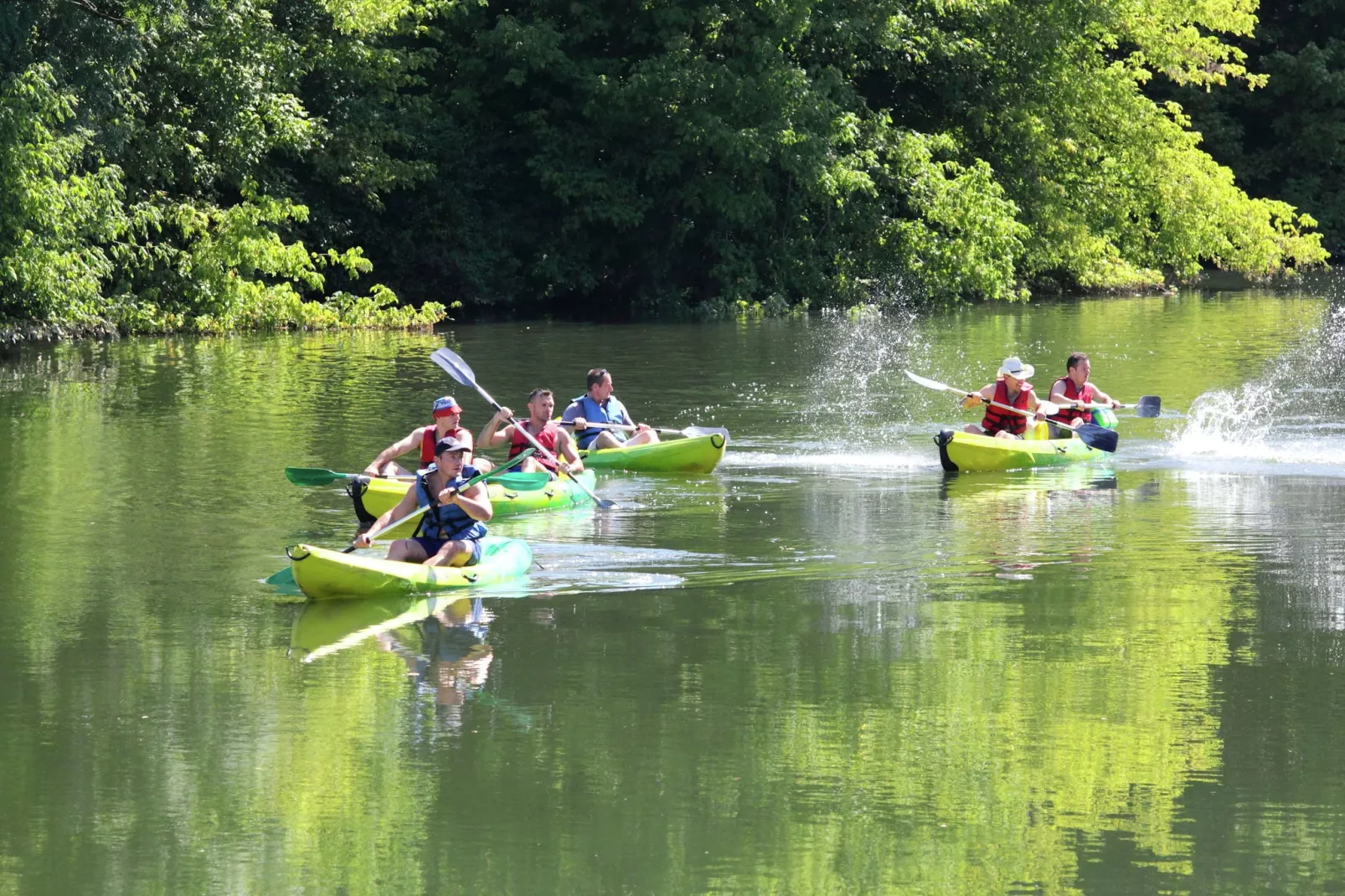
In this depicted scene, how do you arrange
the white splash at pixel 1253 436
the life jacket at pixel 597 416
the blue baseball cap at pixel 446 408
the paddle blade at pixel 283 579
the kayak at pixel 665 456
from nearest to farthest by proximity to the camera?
the paddle blade at pixel 283 579
the blue baseball cap at pixel 446 408
the kayak at pixel 665 456
the life jacket at pixel 597 416
the white splash at pixel 1253 436

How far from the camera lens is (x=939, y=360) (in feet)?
94.6

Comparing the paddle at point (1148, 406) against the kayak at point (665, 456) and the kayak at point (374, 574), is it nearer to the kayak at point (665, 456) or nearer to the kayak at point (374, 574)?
the kayak at point (665, 456)

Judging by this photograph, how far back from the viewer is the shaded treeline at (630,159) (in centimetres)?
3275

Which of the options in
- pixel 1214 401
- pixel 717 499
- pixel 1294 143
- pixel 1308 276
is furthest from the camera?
pixel 1294 143

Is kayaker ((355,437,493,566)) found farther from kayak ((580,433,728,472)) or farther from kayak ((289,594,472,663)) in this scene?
kayak ((580,433,728,472))

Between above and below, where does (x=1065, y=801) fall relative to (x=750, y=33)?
below

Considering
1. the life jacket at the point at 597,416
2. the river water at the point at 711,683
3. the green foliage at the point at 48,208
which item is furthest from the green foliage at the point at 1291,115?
the life jacket at the point at 597,416

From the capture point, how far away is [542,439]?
641 inches

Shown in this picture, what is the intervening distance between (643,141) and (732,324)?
16.0 ft

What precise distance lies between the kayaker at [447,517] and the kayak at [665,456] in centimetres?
508

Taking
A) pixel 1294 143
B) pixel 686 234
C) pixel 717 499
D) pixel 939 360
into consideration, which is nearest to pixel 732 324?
pixel 686 234

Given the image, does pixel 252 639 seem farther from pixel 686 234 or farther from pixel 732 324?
pixel 686 234

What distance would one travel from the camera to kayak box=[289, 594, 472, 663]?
10875 mm

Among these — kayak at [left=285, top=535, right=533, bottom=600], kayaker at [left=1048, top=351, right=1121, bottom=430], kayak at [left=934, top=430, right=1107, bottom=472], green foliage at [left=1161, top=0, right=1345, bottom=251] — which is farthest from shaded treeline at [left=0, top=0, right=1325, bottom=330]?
kayak at [left=285, top=535, right=533, bottom=600]
